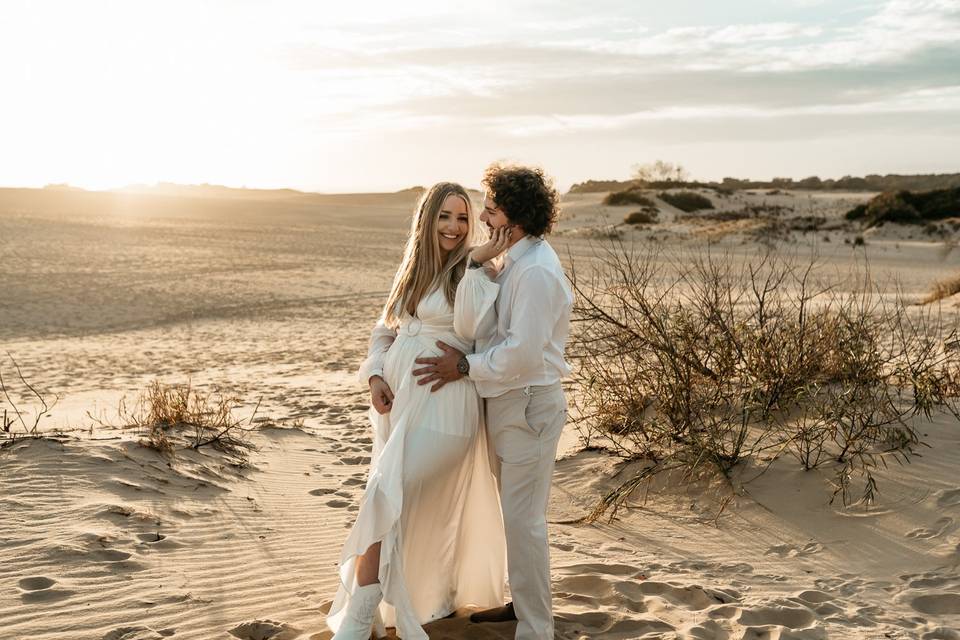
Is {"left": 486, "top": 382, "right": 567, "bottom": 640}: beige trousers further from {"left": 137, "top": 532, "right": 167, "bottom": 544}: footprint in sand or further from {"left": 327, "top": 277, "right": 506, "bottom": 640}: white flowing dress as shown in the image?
{"left": 137, "top": 532, "right": 167, "bottom": 544}: footprint in sand

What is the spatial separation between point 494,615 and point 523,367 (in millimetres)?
1406

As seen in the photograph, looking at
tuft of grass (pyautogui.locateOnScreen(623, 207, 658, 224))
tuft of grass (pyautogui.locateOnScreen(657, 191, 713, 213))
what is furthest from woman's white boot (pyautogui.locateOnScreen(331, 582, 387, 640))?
tuft of grass (pyautogui.locateOnScreen(657, 191, 713, 213))

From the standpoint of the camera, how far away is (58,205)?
46.2 meters

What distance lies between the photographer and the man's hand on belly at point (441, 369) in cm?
396

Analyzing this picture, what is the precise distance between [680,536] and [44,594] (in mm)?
3606

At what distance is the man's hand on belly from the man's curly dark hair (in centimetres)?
61

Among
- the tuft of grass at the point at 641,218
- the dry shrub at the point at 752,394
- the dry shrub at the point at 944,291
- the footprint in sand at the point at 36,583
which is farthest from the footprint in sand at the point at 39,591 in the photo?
the tuft of grass at the point at 641,218

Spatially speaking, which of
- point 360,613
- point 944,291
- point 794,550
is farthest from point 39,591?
point 944,291

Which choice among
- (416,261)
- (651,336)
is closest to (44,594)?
(416,261)

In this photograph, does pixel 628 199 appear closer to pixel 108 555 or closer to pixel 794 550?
pixel 794 550

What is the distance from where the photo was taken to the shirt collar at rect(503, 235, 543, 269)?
392cm

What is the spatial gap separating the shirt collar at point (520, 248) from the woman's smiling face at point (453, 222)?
354 millimetres

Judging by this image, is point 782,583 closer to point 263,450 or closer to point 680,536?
point 680,536

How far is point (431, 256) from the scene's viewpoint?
13.9 feet
